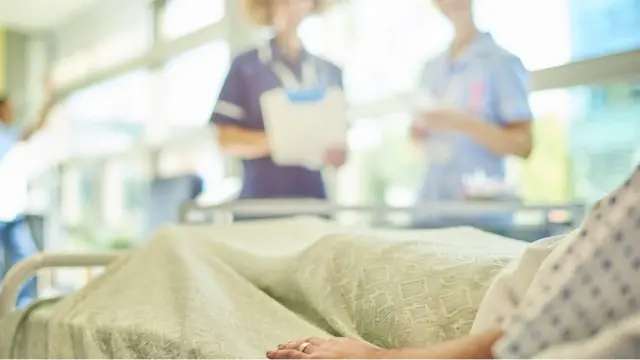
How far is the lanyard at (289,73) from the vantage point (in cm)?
235

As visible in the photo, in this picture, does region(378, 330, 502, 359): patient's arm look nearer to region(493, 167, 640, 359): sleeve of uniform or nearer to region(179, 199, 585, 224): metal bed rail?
region(493, 167, 640, 359): sleeve of uniform

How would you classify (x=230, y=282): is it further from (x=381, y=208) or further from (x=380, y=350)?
(x=381, y=208)

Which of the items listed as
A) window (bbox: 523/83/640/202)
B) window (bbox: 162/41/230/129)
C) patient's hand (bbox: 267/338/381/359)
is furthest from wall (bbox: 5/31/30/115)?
patient's hand (bbox: 267/338/381/359)

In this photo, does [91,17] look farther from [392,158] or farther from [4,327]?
[4,327]

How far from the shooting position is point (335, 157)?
2.37 m

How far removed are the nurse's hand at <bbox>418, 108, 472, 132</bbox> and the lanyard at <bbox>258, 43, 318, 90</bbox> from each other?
37cm

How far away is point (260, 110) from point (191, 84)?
83 cm

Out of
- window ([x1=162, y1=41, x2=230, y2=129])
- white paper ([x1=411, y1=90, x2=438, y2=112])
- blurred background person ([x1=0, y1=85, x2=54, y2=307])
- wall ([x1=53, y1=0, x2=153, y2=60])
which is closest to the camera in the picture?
white paper ([x1=411, y1=90, x2=438, y2=112])

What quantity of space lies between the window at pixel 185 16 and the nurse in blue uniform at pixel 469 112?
1075 mm

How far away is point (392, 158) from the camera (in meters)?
2.48

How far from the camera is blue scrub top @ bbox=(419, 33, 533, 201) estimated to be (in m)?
2.10

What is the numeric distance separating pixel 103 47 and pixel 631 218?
2.98 m

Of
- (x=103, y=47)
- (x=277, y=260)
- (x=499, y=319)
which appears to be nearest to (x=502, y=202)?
(x=277, y=260)

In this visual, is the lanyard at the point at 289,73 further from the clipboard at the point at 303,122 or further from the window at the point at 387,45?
the window at the point at 387,45
